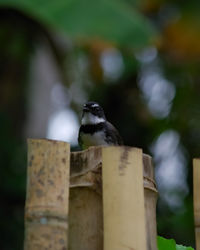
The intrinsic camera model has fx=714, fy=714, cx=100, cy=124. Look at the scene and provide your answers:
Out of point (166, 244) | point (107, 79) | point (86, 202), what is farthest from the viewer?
point (107, 79)

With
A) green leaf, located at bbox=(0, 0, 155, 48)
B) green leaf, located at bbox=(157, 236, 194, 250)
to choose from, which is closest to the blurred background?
green leaf, located at bbox=(0, 0, 155, 48)

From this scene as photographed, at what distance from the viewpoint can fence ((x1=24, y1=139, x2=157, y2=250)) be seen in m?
2.50

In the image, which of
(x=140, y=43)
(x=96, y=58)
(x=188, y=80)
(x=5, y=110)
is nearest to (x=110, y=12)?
(x=140, y=43)

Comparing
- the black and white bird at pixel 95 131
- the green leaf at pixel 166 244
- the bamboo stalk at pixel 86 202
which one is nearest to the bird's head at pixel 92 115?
the black and white bird at pixel 95 131

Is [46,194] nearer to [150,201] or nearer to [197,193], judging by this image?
[150,201]

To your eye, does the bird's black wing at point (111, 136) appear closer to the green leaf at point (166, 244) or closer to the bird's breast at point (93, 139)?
the bird's breast at point (93, 139)

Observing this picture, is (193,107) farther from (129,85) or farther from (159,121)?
(129,85)

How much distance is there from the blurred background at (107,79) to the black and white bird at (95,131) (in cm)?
85

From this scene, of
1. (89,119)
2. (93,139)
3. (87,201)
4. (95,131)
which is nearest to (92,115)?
(89,119)

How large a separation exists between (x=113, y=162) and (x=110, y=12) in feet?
16.1

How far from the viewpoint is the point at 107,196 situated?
8.46 feet

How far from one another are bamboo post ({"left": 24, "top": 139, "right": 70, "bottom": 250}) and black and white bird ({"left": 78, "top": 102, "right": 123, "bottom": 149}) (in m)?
3.57

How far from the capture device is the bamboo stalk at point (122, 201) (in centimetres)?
256

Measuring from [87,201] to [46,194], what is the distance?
1.00 ft
